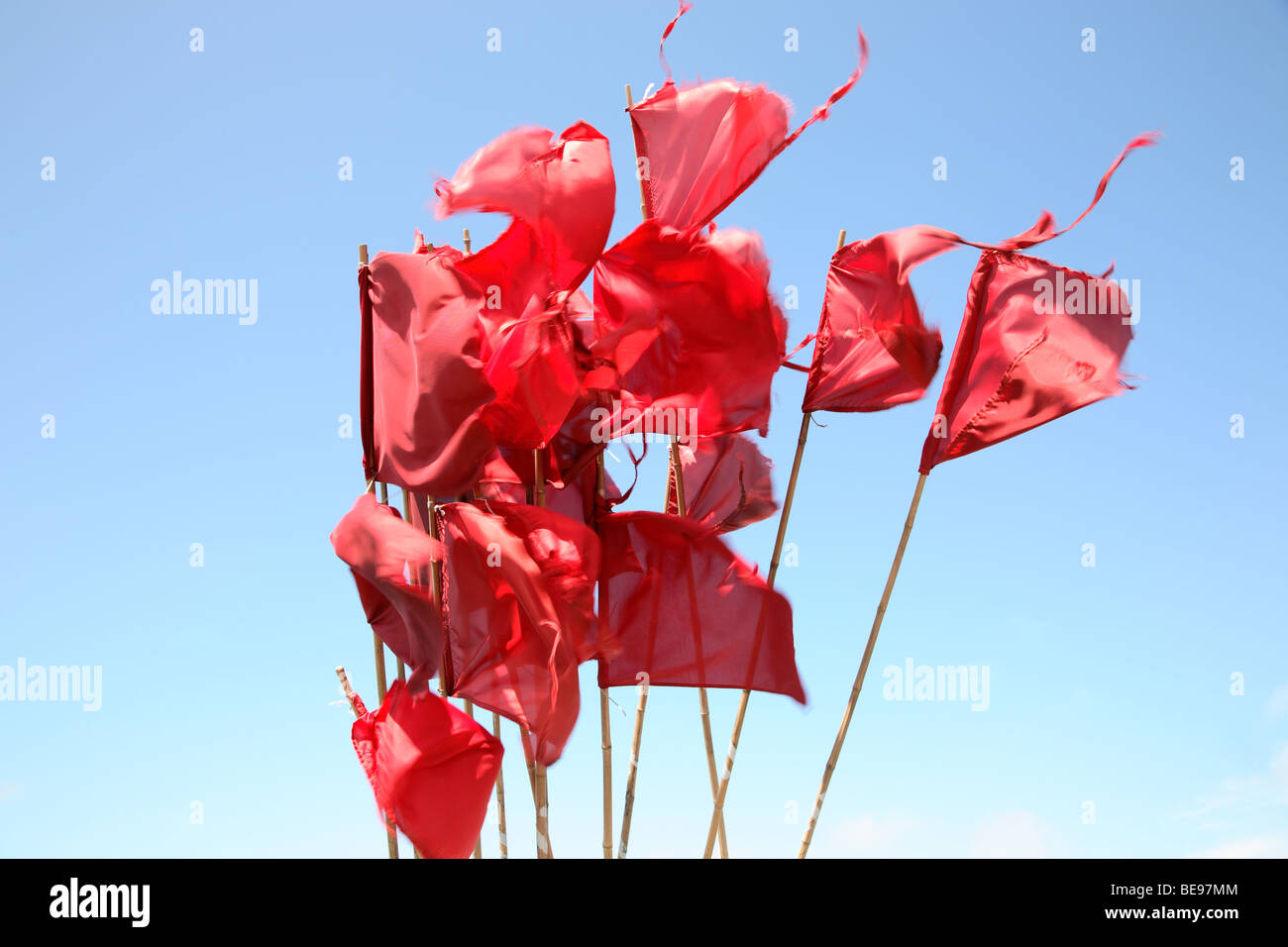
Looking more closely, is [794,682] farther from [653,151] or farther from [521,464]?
[653,151]

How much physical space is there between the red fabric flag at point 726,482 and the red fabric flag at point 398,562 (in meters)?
1.20

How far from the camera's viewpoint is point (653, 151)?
13.8 feet

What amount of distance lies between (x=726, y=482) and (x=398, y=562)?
1.44 meters

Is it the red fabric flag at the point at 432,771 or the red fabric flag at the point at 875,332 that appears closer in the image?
the red fabric flag at the point at 432,771

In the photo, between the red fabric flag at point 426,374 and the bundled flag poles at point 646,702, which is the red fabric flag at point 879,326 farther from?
the red fabric flag at point 426,374

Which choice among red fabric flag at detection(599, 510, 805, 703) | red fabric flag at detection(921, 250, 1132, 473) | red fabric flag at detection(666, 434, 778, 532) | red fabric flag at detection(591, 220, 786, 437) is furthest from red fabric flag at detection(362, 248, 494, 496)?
red fabric flag at detection(921, 250, 1132, 473)

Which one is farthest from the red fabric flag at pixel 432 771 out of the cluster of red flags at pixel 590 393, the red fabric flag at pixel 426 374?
the red fabric flag at pixel 426 374

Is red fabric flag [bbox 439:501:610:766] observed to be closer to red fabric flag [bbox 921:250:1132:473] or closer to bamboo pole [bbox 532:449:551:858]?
bamboo pole [bbox 532:449:551:858]

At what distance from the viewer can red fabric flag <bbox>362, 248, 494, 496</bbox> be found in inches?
147

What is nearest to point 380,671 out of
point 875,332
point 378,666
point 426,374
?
point 378,666

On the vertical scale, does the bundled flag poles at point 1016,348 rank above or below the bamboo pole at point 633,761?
above

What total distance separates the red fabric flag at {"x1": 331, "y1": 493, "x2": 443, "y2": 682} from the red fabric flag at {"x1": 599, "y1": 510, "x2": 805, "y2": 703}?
2.15 feet

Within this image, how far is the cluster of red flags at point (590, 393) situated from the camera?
3.80m
